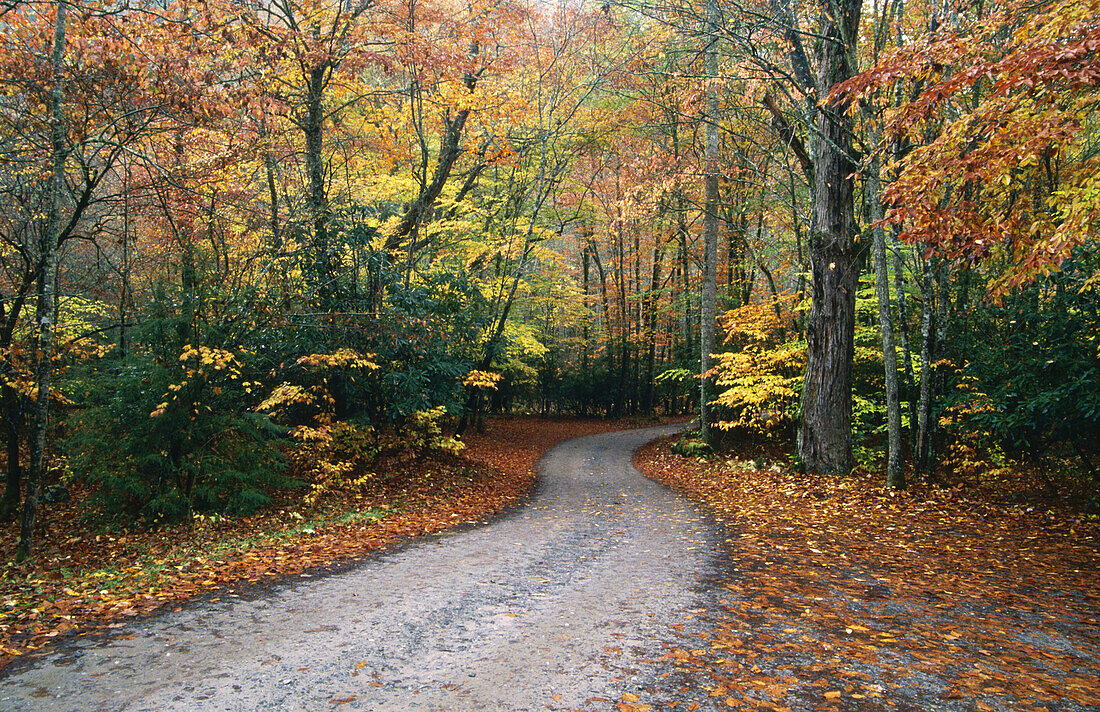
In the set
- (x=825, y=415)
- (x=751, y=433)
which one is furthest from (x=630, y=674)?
(x=751, y=433)

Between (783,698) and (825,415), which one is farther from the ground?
(825,415)

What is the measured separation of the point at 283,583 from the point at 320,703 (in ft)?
8.31

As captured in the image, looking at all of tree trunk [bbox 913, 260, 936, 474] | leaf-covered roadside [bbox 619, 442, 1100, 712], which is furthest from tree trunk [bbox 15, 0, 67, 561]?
tree trunk [bbox 913, 260, 936, 474]

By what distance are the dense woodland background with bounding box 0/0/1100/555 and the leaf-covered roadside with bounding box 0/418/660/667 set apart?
537mm

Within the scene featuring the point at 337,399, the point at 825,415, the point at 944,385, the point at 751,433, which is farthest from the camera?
the point at 751,433

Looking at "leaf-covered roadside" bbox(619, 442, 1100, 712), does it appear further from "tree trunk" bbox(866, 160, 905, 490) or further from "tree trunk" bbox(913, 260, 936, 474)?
"tree trunk" bbox(913, 260, 936, 474)

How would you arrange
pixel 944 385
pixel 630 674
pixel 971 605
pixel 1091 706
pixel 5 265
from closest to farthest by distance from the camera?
1. pixel 1091 706
2. pixel 630 674
3. pixel 971 605
4. pixel 5 265
5. pixel 944 385

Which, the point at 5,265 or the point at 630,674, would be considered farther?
the point at 5,265

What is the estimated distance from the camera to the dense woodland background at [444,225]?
227 inches

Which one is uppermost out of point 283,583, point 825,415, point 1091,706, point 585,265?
point 585,265

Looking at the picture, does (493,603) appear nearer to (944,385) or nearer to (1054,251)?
(1054,251)

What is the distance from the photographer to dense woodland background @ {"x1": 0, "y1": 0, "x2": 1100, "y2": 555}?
575cm

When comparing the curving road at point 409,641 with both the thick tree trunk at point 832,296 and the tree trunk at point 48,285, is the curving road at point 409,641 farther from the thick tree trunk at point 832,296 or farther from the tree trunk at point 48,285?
the thick tree trunk at point 832,296

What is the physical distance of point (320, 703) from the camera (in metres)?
2.99
